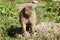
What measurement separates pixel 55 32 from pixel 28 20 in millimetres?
778

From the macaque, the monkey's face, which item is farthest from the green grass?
the monkey's face

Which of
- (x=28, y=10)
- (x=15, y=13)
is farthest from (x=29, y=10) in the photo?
(x=15, y=13)

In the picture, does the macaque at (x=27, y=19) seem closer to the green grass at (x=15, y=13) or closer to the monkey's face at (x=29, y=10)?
the monkey's face at (x=29, y=10)

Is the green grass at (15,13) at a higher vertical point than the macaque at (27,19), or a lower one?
lower

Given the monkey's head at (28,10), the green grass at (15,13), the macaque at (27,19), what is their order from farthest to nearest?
the green grass at (15,13) → the macaque at (27,19) → the monkey's head at (28,10)

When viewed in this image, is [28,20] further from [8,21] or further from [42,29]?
[8,21]

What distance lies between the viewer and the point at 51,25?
7066 mm

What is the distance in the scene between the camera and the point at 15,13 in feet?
29.6

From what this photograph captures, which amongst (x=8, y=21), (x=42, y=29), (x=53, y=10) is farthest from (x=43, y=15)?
(x=42, y=29)

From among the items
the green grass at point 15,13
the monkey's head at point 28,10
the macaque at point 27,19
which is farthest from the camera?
the green grass at point 15,13

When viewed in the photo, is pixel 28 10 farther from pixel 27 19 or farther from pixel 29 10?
pixel 27 19

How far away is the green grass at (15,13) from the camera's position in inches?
317

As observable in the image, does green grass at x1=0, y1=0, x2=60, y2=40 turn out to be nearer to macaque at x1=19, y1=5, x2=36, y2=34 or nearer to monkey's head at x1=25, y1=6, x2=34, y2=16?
macaque at x1=19, y1=5, x2=36, y2=34

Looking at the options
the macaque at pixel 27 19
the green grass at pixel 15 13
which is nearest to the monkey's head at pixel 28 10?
the macaque at pixel 27 19
